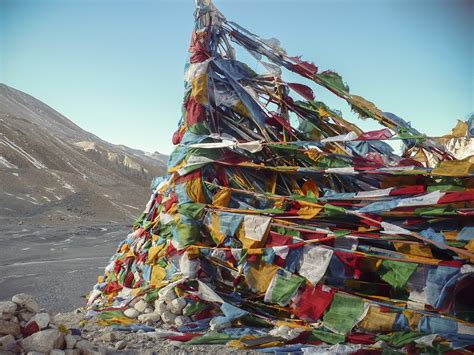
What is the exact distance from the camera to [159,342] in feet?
15.3

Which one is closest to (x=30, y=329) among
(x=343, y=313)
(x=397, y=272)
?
(x=343, y=313)

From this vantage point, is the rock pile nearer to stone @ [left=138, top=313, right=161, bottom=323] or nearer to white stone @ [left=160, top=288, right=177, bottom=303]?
stone @ [left=138, top=313, right=161, bottom=323]

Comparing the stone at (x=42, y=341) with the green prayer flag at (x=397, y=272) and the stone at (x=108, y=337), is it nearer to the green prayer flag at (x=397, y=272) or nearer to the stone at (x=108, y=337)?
the stone at (x=108, y=337)

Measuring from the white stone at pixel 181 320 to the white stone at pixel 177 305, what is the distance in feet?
0.31

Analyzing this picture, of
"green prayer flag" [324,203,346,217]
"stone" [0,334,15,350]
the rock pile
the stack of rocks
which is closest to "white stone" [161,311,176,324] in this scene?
the stack of rocks

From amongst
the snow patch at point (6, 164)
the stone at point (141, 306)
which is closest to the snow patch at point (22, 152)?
the snow patch at point (6, 164)

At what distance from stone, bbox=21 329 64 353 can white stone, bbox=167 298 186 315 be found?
1929 millimetres

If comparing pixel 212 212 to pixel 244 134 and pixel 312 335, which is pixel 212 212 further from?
pixel 312 335

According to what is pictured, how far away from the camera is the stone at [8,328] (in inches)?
147

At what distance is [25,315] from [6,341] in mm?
358

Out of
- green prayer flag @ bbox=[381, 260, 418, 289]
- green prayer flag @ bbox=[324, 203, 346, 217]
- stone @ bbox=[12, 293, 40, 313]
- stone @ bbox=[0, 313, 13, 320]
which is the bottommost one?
stone @ bbox=[0, 313, 13, 320]

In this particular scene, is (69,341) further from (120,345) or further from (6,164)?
(6,164)

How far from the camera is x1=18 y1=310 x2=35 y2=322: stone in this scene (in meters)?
3.90

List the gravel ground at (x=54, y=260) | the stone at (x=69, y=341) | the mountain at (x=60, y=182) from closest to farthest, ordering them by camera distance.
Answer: the stone at (x=69, y=341), the gravel ground at (x=54, y=260), the mountain at (x=60, y=182)
